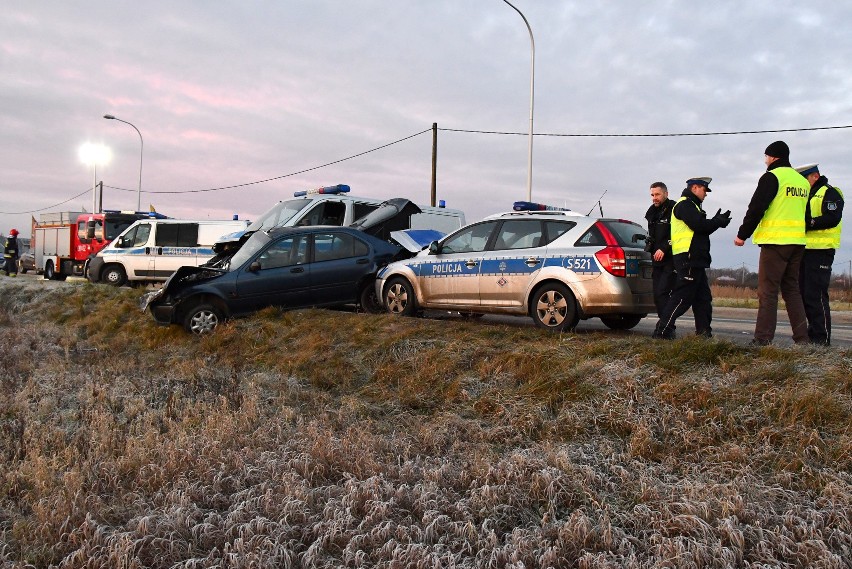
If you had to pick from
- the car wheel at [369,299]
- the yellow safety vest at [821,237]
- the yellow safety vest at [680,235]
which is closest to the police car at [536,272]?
the car wheel at [369,299]

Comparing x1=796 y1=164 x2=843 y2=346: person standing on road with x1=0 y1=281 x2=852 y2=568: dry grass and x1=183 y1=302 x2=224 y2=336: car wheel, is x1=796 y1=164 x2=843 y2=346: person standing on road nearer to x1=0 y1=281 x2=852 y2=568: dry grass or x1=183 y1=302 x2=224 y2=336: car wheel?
x1=0 y1=281 x2=852 y2=568: dry grass

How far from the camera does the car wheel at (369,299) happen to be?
10.3 meters

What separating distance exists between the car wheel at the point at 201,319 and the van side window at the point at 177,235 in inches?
371

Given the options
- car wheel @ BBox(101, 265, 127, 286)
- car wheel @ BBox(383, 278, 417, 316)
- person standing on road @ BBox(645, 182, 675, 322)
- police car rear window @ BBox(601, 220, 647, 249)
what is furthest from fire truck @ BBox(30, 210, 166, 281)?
person standing on road @ BBox(645, 182, 675, 322)

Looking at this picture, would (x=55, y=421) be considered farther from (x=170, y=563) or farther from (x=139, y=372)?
(x=170, y=563)

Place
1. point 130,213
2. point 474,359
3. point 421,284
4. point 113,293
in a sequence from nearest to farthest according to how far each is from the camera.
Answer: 1. point 474,359
2. point 421,284
3. point 113,293
4. point 130,213

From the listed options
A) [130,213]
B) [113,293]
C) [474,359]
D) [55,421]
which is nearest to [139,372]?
[55,421]

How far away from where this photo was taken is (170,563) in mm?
3574

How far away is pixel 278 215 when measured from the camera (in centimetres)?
1327

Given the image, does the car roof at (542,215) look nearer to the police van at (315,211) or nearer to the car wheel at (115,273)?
the police van at (315,211)

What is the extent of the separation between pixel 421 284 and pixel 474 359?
265cm

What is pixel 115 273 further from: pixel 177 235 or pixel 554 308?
pixel 554 308

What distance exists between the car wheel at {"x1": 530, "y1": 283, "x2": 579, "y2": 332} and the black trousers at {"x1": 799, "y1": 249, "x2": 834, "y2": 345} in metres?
2.22

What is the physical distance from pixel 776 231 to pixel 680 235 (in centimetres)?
85
